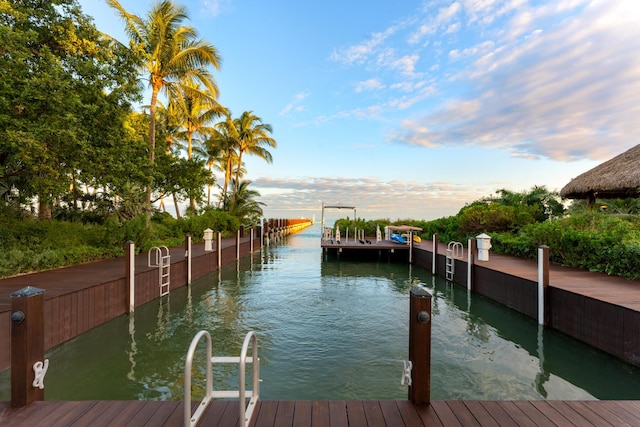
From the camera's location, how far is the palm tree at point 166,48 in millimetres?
14945

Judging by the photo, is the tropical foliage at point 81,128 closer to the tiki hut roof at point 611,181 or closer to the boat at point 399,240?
the boat at point 399,240

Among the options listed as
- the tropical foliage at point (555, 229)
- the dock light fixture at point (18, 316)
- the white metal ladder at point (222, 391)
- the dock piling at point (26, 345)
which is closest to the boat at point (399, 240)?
the tropical foliage at point (555, 229)

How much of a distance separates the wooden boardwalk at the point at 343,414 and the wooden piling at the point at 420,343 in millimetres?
134

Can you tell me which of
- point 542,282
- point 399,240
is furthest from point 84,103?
point 399,240

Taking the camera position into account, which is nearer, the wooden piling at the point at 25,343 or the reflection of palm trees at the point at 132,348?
the wooden piling at the point at 25,343

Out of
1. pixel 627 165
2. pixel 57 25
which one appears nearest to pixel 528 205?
pixel 627 165

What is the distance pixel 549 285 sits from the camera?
23.5 ft

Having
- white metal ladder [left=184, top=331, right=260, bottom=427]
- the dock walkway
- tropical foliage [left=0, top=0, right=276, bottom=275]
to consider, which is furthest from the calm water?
tropical foliage [left=0, top=0, right=276, bottom=275]

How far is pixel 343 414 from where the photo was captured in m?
3.03

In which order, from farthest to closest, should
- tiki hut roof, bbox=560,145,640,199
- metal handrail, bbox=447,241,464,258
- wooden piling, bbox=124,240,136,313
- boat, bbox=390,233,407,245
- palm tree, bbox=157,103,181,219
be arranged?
palm tree, bbox=157,103,181,219 → boat, bbox=390,233,407,245 → tiki hut roof, bbox=560,145,640,199 → metal handrail, bbox=447,241,464,258 → wooden piling, bbox=124,240,136,313

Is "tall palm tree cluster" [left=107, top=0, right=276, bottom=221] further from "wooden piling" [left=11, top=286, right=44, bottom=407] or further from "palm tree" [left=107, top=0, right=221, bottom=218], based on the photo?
"wooden piling" [left=11, top=286, right=44, bottom=407]

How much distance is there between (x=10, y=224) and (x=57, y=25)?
588cm

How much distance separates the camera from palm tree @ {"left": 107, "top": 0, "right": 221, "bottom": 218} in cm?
1495

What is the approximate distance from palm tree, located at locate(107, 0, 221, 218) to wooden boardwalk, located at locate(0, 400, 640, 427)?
1260 cm
